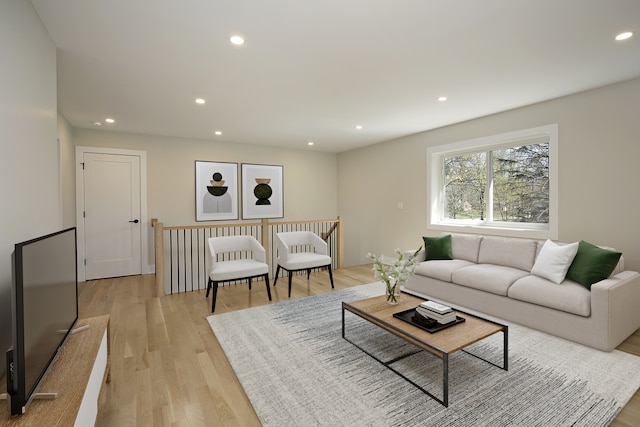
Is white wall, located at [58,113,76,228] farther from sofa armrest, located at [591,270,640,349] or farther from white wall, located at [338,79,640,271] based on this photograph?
sofa armrest, located at [591,270,640,349]

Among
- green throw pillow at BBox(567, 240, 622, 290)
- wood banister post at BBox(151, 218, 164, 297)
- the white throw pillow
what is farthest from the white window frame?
wood banister post at BBox(151, 218, 164, 297)

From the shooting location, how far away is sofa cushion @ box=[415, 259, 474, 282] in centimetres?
379

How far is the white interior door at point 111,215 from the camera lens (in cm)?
510

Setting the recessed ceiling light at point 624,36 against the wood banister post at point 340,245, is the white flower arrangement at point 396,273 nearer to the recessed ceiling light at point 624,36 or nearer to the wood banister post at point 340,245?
the recessed ceiling light at point 624,36

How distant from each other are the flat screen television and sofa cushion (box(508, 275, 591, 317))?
362cm

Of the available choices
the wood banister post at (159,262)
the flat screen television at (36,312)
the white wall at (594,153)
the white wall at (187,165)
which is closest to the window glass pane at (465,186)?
the white wall at (594,153)

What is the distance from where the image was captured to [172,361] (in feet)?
8.23

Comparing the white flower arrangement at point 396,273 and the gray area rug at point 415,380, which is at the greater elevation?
the white flower arrangement at point 396,273

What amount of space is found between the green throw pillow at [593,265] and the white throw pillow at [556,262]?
72mm

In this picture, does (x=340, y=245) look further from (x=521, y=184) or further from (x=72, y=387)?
(x=72, y=387)

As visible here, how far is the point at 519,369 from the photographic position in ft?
7.54

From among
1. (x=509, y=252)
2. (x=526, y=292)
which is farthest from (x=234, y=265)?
(x=509, y=252)

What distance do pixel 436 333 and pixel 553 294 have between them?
1474 mm

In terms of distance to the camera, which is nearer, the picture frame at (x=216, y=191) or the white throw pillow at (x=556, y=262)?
the white throw pillow at (x=556, y=262)
